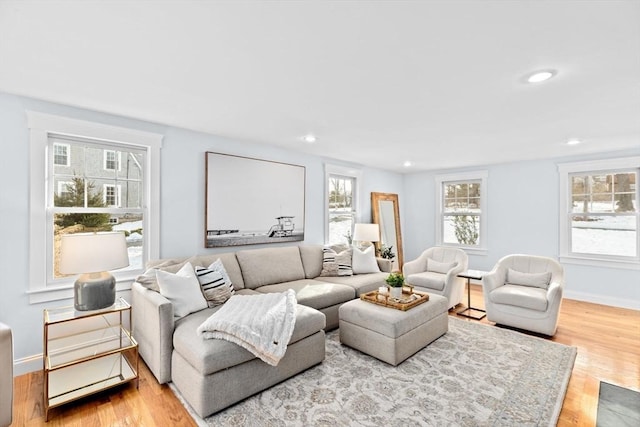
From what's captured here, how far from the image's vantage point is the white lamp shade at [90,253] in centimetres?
220

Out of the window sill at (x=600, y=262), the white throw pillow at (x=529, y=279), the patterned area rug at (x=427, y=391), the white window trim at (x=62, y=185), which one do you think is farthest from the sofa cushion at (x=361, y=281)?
the window sill at (x=600, y=262)

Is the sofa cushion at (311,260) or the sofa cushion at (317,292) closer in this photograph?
the sofa cushion at (317,292)

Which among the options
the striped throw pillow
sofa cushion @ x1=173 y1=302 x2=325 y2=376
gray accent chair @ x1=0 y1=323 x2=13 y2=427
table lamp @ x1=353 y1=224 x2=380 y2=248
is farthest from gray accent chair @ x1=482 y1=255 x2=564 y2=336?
gray accent chair @ x1=0 y1=323 x2=13 y2=427

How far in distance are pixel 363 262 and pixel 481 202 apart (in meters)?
2.96

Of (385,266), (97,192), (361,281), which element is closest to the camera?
(97,192)

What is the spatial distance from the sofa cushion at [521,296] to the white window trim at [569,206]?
5.80 ft

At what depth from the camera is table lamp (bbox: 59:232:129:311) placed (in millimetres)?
2209

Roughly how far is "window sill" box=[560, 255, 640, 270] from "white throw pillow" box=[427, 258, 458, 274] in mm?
1998

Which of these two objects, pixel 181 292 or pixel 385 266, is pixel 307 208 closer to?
pixel 385 266

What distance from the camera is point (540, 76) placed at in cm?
213

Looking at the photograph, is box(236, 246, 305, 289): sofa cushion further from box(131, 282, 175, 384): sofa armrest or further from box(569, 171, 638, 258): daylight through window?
box(569, 171, 638, 258): daylight through window

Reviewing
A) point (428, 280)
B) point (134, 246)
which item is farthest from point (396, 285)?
point (134, 246)

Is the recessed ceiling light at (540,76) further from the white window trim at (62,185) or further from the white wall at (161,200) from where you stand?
the white window trim at (62,185)

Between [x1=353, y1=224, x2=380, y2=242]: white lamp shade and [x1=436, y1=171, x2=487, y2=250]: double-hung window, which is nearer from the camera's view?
[x1=353, y1=224, x2=380, y2=242]: white lamp shade
